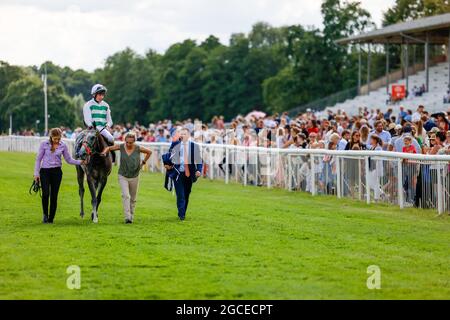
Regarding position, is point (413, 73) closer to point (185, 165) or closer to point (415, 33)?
point (415, 33)

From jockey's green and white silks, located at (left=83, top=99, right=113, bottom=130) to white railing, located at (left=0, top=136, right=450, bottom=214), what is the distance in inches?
225

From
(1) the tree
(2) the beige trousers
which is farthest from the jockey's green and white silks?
(1) the tree

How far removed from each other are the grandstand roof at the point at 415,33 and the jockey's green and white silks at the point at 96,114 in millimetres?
34397

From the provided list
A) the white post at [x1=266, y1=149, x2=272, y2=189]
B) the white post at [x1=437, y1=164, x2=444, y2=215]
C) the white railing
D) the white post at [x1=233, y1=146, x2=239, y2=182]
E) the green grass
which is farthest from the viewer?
the white post at [x1=233, y1=146, x2=239, y2=182]

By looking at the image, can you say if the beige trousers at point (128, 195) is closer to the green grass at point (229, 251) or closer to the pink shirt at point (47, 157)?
the green grass at point (229, 251)

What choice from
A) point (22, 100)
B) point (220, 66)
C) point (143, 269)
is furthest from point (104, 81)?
point (143, 269)

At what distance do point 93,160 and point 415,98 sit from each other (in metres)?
32.3

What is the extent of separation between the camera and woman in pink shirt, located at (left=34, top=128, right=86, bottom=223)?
54.0ft

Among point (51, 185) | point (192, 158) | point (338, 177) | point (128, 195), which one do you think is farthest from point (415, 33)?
point (51, 185)

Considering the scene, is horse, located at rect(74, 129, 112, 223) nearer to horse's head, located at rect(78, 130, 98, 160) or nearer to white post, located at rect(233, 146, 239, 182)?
horse's head, located at rect(78, 130, 98, 160)

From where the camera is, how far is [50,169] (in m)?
16.5

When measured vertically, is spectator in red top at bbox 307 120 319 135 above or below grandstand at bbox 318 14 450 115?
below

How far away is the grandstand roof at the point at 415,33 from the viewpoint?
49.8m

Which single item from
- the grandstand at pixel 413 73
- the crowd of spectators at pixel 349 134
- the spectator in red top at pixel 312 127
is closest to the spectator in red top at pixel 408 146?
the crowd of spectators at pixel 349 134
